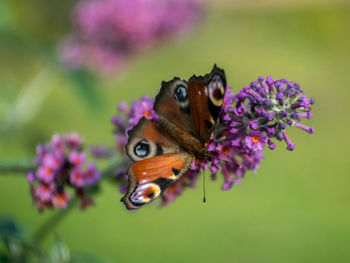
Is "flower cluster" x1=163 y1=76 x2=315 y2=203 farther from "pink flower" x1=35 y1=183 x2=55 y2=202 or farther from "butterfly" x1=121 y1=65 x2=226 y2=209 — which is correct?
"pink flower" x1=35 y1=183 x2=55 y2=202

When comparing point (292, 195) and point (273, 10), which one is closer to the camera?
point (292, 195)

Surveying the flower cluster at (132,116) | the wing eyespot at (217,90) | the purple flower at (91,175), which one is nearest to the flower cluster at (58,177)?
the purple flower at (91,175)

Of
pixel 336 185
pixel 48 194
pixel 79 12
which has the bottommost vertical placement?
pixel 48 194

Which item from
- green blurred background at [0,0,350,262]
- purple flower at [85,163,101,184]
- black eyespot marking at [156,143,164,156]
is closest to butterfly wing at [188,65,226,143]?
black eyespot marking at [156,143,164,156]

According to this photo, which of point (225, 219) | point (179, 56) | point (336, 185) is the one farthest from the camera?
point (179, 56)

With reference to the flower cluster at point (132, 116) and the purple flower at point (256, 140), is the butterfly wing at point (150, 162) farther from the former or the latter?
the purple flower at point (256, 140)

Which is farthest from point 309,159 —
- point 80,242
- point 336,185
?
point 80,242

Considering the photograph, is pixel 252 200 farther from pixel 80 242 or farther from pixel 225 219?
pixel 80 242
